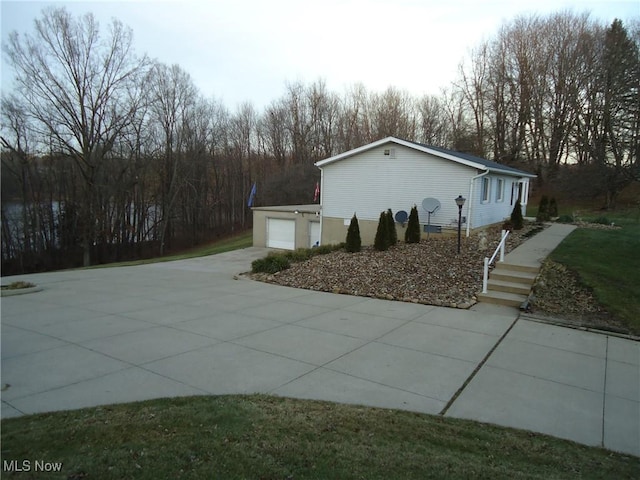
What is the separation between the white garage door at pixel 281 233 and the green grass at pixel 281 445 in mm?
19467

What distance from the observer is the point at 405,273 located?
35.8ft

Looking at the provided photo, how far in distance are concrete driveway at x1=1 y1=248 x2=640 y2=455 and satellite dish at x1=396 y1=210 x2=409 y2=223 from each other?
8.26m

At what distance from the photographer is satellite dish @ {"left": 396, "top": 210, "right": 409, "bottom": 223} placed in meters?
16.8

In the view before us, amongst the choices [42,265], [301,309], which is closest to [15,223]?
[42,265]

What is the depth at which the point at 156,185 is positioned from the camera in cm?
3781

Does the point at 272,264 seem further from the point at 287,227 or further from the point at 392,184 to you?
the point at 287,227

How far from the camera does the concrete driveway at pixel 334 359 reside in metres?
4.25

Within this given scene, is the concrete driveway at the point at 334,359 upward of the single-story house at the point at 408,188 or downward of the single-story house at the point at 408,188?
downward

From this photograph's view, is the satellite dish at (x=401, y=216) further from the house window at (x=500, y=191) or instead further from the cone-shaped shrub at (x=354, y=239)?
the house window at (x=500, y=191)

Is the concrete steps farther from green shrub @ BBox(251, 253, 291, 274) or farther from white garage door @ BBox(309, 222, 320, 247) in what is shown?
white garage door @ BBox(309, 222, 320, 247)

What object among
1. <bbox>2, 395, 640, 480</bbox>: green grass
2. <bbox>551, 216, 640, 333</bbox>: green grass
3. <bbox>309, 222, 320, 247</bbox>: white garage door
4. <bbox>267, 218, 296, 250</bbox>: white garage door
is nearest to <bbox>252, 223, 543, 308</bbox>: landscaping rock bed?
<bbox>551, 216, 640, 333</bbox>: green grass

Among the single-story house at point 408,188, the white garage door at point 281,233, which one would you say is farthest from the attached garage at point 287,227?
the single-story house at point 408,188

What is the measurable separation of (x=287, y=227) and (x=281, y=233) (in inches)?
25.4

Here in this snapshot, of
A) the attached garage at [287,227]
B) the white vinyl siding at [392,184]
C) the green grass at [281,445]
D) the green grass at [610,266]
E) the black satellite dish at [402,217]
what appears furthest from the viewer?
the attached garage at [287,227]
